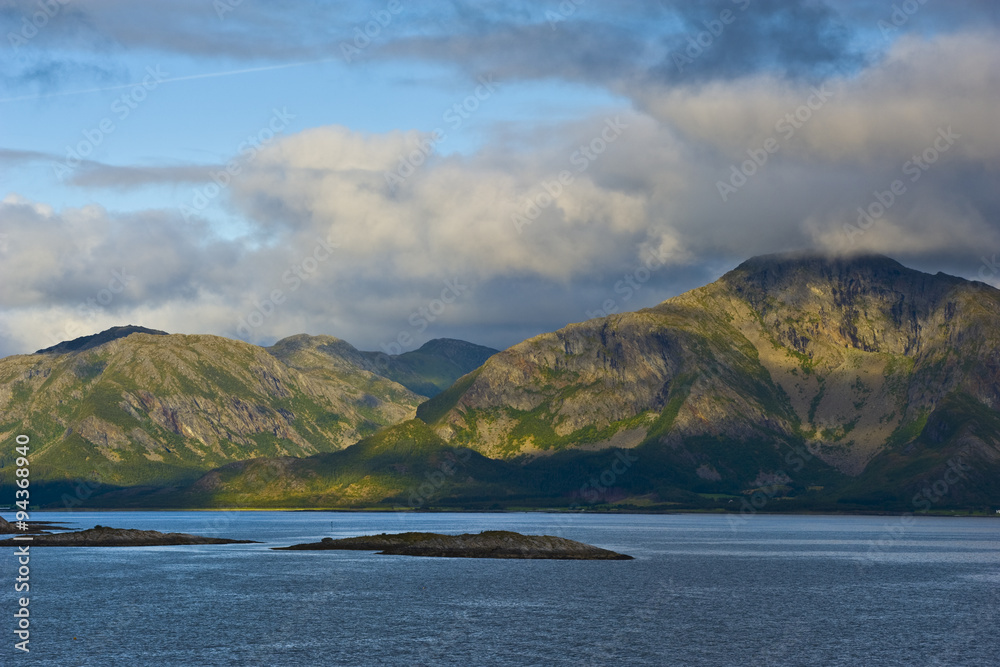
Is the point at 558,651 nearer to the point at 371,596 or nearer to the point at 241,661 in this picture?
the point at 241,661

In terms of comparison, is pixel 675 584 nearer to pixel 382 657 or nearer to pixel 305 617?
pixel 305 617

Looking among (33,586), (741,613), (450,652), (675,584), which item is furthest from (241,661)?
(675,584)

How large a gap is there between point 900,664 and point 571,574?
9678 cm

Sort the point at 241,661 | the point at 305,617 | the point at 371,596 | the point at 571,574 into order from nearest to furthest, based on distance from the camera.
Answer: the point at 241,661 → the point at 305,617 → the point at 371,596 → the point at 571,574

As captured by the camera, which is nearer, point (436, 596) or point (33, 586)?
point (436, 596)

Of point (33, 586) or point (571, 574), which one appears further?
point (571, 574)

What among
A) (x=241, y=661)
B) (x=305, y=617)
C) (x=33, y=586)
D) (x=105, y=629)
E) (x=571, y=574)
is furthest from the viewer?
→ (x=571, y=574)

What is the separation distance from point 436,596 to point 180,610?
3823cm

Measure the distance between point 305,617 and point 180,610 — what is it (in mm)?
17987

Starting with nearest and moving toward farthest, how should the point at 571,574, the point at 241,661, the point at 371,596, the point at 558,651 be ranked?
the point at 241,661
the point at 558,651
the point at 371,596
the point at 571,574

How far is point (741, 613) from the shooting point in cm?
14475

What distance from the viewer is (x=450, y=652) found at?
111 meters

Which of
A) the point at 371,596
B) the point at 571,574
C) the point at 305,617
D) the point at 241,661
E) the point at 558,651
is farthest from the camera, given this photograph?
the point at 571,574

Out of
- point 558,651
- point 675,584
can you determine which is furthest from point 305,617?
point 675,584
